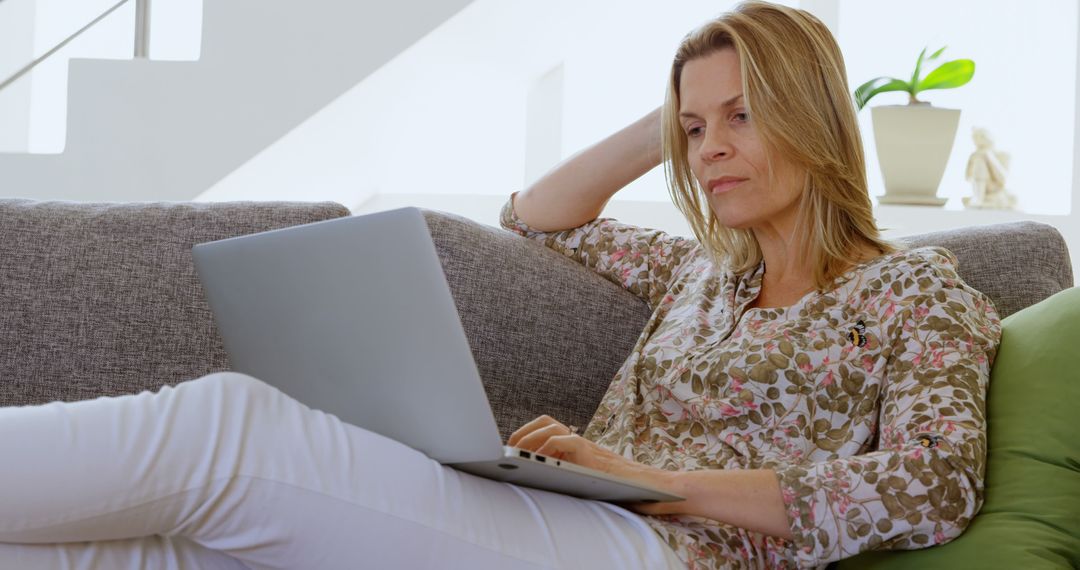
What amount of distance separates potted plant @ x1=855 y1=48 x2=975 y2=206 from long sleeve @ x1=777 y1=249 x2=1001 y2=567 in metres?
2.21

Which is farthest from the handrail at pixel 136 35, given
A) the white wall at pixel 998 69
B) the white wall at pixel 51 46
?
the white wall at pixel 998 69

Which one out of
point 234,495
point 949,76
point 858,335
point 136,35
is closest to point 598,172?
point 858,335

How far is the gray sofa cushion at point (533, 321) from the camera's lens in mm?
1641

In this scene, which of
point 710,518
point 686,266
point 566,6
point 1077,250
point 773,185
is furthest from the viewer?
point 566,6

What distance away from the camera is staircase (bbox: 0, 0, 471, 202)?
10.7 ft

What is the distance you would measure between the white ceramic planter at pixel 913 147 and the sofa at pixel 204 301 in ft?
5.84

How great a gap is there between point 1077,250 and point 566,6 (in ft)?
6.27

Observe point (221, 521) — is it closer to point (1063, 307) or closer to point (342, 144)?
point (1063, 307)

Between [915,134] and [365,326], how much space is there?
2652 millimetres

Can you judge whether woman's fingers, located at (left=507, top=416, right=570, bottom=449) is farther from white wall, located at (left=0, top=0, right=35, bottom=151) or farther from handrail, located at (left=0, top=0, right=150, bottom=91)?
white wall, located at (left=0, top=0, right=35, bottom=151)

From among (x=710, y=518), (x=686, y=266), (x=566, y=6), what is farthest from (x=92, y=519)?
(x=566, y=6)

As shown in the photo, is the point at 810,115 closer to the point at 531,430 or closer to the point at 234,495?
the point at 531,430

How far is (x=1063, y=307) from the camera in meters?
1.25

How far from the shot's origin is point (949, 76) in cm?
336
